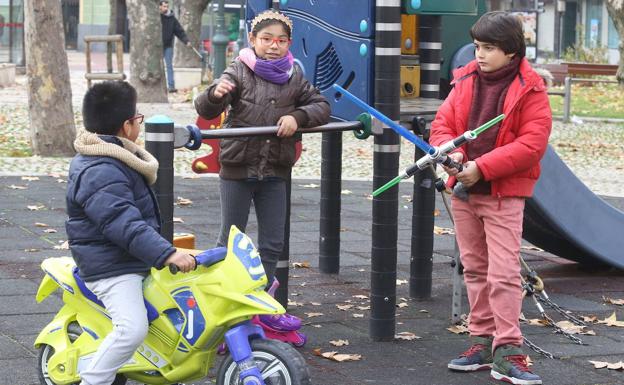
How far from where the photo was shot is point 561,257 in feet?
→ 26.6

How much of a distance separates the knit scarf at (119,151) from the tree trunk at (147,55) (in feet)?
57.5

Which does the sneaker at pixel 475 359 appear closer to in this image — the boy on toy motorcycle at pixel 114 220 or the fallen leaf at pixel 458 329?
the fallen leaf at pixel 458 329

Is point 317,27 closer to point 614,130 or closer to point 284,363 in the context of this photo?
point 284,363

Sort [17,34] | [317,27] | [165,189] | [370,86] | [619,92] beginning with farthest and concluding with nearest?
[17,34]
[619,92]
[317,27]
[370,86]
[165,189]

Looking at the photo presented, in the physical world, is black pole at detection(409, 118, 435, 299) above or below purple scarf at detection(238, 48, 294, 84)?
below

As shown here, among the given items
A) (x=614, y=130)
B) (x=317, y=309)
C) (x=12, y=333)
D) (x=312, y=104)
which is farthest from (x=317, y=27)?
(x=614, y=130)

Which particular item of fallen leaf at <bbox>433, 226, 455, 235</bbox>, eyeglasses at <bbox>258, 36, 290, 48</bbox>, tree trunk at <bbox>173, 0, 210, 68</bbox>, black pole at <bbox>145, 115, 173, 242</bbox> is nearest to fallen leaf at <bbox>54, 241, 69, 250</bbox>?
fallen leaf at <bbox>433, 226, 455, 235</bbox>

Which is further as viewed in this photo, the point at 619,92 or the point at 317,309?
the point at 619,92

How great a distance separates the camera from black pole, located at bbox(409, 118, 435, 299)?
7.03 meters

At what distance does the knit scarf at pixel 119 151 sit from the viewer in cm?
442

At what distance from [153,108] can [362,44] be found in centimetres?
1502

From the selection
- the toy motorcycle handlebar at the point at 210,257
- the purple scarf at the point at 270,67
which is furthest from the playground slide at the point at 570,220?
the toy motorcycle handlebar at the point at 210,257

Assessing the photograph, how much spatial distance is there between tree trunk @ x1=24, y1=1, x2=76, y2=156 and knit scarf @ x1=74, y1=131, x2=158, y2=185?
971 centimetres

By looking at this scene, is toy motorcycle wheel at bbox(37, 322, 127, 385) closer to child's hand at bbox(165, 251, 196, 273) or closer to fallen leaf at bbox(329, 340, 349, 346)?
child's hand at bbox(165, 251, 196, 273)
